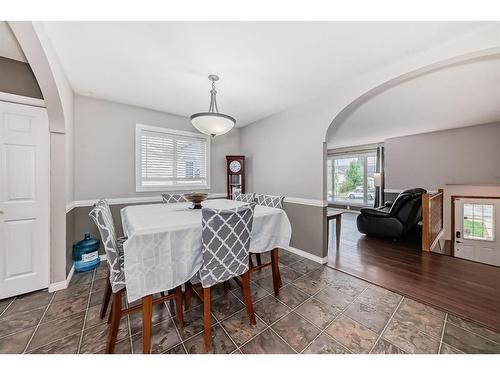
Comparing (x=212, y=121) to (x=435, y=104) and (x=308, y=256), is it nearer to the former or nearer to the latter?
(x=308, y=256)

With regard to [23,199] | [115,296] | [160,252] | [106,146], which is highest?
[106,146]

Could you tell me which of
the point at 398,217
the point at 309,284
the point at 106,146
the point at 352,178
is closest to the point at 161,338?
the point at 309,284

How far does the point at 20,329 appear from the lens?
4.95 ft

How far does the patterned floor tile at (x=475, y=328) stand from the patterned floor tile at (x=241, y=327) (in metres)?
1.58

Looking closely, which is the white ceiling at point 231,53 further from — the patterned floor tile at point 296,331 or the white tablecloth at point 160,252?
the patterned floor tile at point 296,331

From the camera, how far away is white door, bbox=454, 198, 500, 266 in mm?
3850

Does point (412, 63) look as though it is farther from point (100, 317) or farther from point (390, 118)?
point (100, 317)

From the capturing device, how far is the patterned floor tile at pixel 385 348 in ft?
4.31

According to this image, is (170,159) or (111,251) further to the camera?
(170,159)

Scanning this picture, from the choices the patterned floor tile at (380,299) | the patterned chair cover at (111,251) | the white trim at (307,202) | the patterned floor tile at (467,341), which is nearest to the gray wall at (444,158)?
the white trim at (307,202)

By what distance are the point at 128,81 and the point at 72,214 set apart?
1.86 metres

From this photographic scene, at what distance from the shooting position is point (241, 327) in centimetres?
155

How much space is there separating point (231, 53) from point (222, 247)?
1762 millimetres
